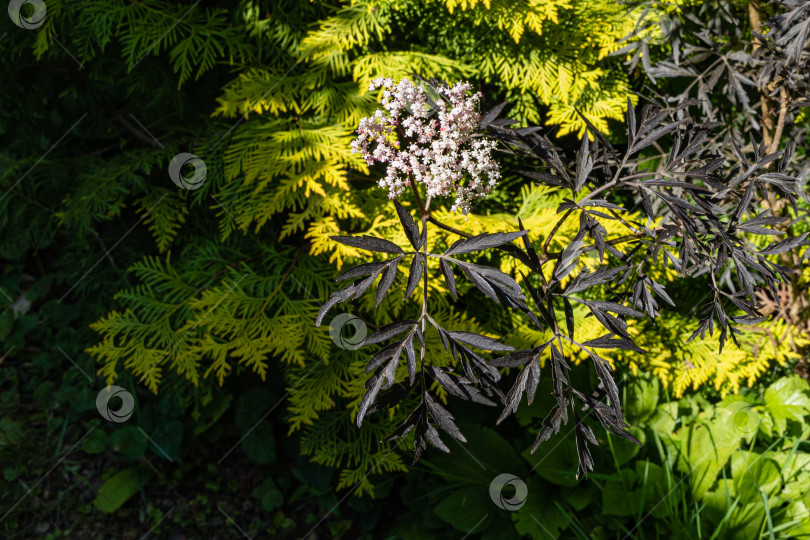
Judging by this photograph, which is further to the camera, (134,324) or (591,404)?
(134,324)

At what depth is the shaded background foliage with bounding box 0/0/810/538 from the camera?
1.67 metres

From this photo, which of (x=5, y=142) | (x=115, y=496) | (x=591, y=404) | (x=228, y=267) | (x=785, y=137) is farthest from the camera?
(x=5, y=142)

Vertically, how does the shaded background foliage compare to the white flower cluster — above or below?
below

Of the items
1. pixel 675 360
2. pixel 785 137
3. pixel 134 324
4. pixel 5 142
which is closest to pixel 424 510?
pixel 675 360

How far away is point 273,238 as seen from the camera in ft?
6.42

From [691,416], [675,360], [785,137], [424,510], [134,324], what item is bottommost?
[424,510]

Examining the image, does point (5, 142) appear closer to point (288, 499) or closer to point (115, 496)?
point (115, 496)

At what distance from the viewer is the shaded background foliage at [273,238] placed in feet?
5.47

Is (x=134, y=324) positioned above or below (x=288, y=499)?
above

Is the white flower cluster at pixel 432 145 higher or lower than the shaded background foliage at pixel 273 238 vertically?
higher

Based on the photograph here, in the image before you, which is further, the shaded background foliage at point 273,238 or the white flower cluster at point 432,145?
the shaded background foliage at point 273,238

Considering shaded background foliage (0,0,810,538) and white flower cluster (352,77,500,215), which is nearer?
white flower cluster (352,77,500,215)

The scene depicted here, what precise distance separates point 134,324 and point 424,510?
1115 mm

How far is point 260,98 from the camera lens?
1.67m
